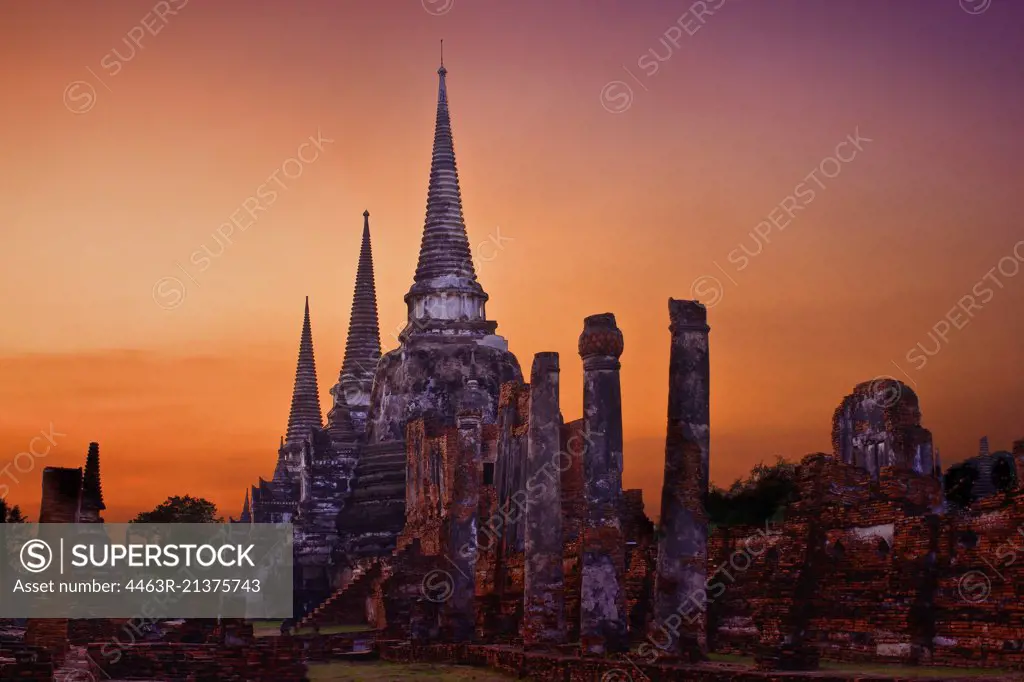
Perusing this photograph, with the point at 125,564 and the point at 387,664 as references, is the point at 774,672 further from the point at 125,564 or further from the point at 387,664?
the point at 125,564

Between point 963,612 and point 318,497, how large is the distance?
2663 cm

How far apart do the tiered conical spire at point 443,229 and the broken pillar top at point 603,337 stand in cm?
2380

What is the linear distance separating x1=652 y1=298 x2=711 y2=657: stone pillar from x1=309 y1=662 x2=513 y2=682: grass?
2.75 meters

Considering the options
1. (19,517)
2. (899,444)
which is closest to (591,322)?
(899,444)

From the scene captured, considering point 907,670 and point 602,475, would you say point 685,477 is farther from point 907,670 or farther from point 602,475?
point 907,670

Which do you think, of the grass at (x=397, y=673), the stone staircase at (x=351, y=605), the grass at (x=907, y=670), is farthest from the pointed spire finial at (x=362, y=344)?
the grass at (x=907, y=670)

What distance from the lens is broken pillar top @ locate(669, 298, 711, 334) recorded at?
17547mm

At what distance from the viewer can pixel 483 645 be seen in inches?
849

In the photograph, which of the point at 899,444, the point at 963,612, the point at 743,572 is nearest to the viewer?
the point at 963,612

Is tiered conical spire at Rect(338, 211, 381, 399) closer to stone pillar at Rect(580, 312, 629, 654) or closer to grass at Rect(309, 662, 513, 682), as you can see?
grass at Rect(309, 662, 513, 682)

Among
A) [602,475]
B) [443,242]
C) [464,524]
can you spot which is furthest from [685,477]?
[443,242]

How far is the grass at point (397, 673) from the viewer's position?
19.0 meters

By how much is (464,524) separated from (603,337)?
829 centimetres

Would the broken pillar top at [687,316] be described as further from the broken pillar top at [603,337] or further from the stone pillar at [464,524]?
Result: the stone pillar at [464,524]
